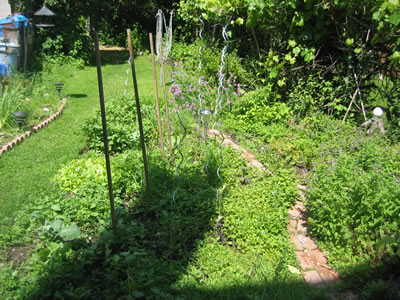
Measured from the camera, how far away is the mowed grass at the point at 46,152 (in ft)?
12.0

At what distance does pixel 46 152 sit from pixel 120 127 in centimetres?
118

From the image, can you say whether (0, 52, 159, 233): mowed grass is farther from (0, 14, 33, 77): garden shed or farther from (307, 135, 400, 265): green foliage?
(307, 135, 400, 265): green foliage

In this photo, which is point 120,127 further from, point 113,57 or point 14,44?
point 113,57

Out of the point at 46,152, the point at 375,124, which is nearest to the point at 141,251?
the point at 46,152

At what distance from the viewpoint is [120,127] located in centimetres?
472

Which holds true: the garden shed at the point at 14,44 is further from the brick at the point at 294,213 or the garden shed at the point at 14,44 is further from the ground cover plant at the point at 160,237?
the brick at the point at 294,213

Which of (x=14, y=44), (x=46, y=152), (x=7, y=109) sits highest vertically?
(x=14, y=44)

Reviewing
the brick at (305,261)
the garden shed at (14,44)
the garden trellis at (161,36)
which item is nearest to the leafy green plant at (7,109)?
the garden shed at (14,44)

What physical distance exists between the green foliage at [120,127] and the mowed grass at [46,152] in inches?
13.7

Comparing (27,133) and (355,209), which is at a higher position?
(27,133)

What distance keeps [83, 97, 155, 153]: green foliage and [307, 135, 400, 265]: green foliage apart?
101 inches

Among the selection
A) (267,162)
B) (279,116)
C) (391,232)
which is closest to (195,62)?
(279,116)

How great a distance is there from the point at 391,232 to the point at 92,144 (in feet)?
12.8

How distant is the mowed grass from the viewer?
3.66 metres
